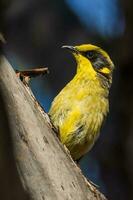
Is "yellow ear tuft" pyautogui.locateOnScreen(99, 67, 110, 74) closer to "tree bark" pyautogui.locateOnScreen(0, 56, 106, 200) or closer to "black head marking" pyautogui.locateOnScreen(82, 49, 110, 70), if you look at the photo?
"black head marking" pyautogui.locateOnScreen(82, 49, 110, 70)

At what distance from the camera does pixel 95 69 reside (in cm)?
568

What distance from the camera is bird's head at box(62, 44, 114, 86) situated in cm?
558

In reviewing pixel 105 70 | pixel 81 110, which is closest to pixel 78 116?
pixel 81 110

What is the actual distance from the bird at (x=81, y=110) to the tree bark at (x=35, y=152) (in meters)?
1.48

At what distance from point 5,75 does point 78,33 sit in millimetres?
→ 5112

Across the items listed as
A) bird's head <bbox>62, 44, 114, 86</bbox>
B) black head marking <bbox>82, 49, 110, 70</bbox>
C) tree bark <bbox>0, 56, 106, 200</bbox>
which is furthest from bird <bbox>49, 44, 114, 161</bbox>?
tree bark <bbox>0, 56, 106, 200</bbox>

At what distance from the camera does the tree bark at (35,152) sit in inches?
96.8

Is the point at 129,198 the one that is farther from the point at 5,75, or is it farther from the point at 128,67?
the point at 5,75

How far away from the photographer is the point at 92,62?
5.73 meters

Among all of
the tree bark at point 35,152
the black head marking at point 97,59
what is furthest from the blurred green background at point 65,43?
the tree bark at point 35,152

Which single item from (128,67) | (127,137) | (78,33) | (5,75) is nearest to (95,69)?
(128,67)

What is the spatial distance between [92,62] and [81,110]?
861mm

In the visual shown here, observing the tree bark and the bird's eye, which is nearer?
the tree bark

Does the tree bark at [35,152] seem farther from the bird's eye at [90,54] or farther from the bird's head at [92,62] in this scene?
the bird's eye at [90,54]
